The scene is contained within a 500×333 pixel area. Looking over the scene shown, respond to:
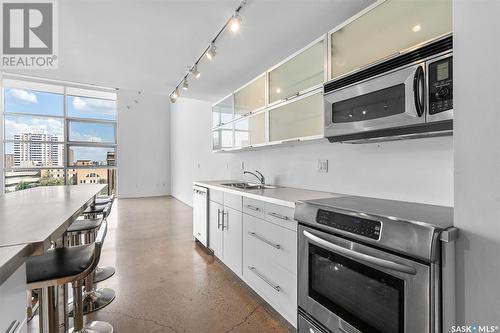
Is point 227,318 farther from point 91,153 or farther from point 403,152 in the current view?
point 91,153

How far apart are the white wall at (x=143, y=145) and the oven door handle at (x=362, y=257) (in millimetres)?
8441

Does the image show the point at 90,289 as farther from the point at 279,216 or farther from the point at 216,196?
the point at 279,216

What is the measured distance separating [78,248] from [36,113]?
311 inches

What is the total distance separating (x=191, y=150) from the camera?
6.74m

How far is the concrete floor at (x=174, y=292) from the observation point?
1905 millimetres

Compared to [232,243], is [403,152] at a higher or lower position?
higher

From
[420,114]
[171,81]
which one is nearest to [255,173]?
[171,81]

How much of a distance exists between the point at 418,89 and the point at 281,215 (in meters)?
1.17

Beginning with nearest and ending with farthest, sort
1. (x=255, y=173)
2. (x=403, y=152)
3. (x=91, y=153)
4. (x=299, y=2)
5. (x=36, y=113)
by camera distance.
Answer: (x=403, y=152)
(x=299, y=2)
(x=255, y=173)
(x=36, y=113)
(x=91, y=153)

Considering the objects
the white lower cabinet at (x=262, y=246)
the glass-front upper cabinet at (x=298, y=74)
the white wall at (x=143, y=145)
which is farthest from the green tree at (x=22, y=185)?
the glass-front upper cabinet at (x=298, y=74)

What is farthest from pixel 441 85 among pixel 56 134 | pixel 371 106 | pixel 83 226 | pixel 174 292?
pixel 56 134

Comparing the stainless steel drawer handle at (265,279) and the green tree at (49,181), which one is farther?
the green tree at (49,181)

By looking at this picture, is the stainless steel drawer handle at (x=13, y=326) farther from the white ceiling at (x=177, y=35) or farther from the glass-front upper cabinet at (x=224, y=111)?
the glass-front upper cabinet at (x=224, y=111)

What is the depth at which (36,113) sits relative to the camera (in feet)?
23.4
